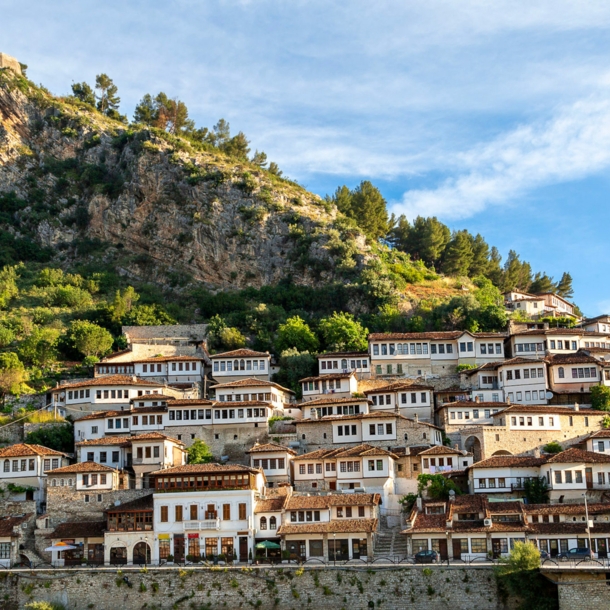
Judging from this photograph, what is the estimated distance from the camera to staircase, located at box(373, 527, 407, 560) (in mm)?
51125

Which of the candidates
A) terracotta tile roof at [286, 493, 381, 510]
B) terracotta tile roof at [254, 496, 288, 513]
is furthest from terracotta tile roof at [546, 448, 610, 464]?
terracotta tile roof at [254, 496, 288, 513]

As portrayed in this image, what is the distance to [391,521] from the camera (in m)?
55.9

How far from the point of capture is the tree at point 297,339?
79375 mm

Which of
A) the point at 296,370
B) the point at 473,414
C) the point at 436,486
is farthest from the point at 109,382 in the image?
the point at 473,414

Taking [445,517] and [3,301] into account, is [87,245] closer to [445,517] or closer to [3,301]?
[3,301]

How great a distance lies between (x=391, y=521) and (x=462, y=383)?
61.8 ft

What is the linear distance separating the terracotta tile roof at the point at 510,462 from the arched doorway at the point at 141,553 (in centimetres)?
2018

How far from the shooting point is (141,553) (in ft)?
174

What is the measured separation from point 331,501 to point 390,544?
13.9 feet

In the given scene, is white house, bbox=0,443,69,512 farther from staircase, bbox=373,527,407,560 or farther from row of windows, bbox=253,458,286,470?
staircase, bbox=373,527,407,560

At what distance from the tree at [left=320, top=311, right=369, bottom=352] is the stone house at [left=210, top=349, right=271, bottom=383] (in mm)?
6336

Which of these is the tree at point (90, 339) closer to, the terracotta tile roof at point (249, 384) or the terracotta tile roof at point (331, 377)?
the terracotta tile roof at point (249, 384)

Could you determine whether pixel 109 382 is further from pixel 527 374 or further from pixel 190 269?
pixel 190 269

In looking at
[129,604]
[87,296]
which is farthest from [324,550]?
[87,296]
